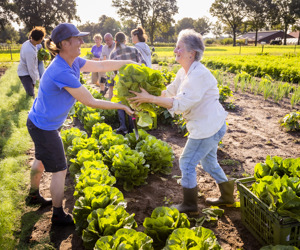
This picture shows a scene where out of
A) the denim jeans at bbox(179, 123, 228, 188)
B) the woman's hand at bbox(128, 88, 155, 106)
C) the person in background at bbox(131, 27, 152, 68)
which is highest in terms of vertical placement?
the person in background at bbox(131, 27, 152, 68)

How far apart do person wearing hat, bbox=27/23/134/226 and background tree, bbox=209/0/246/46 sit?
233ft

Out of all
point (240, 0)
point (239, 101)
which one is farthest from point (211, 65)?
point (240, 0)

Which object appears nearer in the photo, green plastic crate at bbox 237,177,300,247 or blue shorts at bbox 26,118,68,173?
green plastic crate at bbox 237,177,300,247

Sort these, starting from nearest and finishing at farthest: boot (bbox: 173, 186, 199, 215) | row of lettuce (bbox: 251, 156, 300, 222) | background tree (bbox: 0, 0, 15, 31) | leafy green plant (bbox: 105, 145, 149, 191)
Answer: row of lettuce (bbox: 251, 156, 300, 222) → boot (bbox: 173, 186, 199, 215) → leafy green plant (bbox: 105, 145, 149, 191) → background tree (bbox: 0, 0, 15, 31)

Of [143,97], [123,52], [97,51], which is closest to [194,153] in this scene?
[143,97]

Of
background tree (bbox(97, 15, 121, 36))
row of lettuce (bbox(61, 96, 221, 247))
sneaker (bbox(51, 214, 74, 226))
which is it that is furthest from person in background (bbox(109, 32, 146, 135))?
background tree (bbox(97, 15, 121, 36))

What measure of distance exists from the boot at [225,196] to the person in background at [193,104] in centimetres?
31

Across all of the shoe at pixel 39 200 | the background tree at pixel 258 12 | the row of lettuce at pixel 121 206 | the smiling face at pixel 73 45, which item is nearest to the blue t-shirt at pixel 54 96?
the smiling face at pixel 73 45

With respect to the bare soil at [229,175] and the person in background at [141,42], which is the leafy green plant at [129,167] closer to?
the bare soil at [229,175]

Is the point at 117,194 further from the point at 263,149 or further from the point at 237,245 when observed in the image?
the point at 263,149

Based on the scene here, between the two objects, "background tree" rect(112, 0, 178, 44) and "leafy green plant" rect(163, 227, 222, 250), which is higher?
"background tree" rect(112, 0, 178, 44)

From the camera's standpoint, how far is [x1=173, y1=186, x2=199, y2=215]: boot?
2.83 metres

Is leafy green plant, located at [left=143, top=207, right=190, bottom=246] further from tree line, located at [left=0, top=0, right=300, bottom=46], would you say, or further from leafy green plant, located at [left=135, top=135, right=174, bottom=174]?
tree line, located at [left=0, top=0, right=300, bottom=46]

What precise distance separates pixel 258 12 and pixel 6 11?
57716 millimetres
